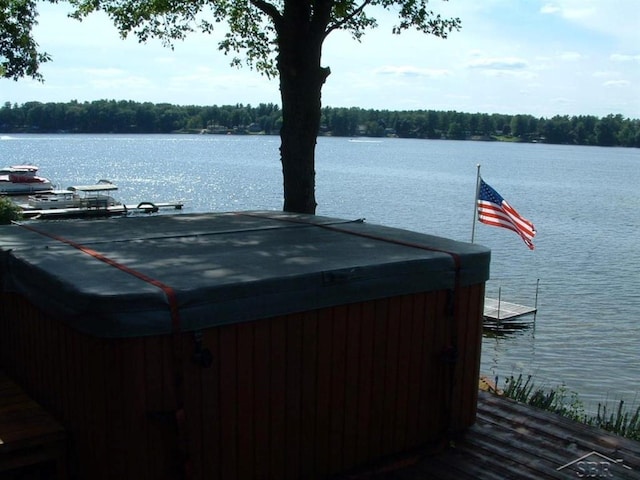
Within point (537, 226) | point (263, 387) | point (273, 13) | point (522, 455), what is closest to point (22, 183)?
point (537, 226)

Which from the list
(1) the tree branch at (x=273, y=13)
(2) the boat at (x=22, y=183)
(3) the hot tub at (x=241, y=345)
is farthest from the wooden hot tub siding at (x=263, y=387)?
(2) the boat at (x=22, y=183)

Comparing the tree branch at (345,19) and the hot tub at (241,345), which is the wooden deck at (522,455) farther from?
the tree branch at (345,19)

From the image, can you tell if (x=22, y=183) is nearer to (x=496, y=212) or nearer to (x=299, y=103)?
(x=496, y=212)

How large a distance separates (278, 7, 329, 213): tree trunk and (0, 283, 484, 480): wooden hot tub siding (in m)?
5.98

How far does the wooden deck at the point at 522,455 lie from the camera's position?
5973mm

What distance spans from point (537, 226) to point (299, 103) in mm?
41477

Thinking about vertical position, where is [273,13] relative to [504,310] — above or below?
above

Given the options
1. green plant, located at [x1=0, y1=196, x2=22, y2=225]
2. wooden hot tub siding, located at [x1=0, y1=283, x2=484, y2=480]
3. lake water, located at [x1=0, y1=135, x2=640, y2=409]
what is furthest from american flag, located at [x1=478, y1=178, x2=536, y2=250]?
green plant, located at [x1=0, y1=196, x2=22, y2=225]

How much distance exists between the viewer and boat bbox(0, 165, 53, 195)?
54219 millimetres

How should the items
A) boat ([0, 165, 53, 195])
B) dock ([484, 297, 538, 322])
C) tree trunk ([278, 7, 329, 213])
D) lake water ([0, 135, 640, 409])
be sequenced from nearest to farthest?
tree trunk ([278, 7, 329, 213])
lake water ([0, 135, 640, 409])
dock ([484, 297, 538, 322])
boat ([0, 165, 53, 195])

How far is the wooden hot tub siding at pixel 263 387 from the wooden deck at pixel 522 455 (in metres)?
0.18

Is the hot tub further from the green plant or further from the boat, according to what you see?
the boat

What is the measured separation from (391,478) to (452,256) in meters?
2.01

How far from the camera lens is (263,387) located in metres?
5.30
